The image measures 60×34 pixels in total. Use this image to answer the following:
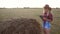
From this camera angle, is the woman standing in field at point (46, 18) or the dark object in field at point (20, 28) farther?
the woman standing in field at point (46, 18)

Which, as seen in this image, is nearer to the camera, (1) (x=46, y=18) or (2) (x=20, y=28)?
(2) (x=20, y=28)

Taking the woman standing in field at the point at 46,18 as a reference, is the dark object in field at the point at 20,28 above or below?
above

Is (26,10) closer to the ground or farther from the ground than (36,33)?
closer to the ground

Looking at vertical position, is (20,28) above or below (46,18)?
above

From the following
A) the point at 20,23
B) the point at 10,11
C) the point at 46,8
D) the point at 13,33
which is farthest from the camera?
the point at 10,11

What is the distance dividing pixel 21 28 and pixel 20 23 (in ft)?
0.59

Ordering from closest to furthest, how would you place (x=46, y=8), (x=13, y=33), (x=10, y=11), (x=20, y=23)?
(x=13, y=33) → (x=20, y=23) → (x=46, y=8) → (x=10, y=11)

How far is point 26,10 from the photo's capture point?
14.3 meters

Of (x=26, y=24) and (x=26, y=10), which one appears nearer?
(x=26, y=24)

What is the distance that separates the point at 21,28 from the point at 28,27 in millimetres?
137

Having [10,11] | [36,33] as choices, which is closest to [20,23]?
[36,33]

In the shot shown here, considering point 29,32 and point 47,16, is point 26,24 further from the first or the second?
point 47,16

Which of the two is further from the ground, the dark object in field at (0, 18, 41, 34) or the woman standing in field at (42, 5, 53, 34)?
the dark object in field at (0, 18, 41, 34)

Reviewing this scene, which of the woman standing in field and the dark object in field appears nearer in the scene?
the dark object in field
